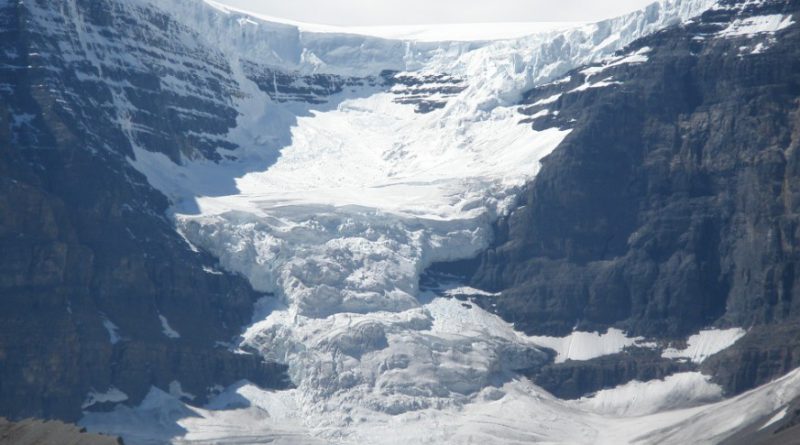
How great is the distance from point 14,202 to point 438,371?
4004cm

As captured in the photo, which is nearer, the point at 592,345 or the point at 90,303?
the point at 90,303

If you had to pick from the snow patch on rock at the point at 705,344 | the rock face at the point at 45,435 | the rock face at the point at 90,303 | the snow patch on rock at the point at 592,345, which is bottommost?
the snow patch on rock at the point at 592,345

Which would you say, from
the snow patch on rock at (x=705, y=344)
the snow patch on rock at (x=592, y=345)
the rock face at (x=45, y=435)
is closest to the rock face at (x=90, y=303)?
the snow patch on rock at (x=592, y=345)

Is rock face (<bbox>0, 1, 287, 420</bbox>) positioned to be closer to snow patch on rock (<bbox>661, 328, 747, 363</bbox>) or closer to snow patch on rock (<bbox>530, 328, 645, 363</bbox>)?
snow patch on rock (<bbox>530, 328, 645, 363</bbox>)

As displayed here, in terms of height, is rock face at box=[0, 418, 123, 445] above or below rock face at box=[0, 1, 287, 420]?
above

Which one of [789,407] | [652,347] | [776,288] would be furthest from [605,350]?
[789,407]

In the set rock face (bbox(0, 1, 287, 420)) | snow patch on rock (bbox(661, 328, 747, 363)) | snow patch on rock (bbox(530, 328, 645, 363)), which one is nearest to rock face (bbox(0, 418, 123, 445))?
rock face (bbox(0, 1, 287, 420))

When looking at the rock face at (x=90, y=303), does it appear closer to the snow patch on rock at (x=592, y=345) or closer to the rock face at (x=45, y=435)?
the snow patch on rock at (x=592, y=345)

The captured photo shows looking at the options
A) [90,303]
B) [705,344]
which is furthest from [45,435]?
[705,344]

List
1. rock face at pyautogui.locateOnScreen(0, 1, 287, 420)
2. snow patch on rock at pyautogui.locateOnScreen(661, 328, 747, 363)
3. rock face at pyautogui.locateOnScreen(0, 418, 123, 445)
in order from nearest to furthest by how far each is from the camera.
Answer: rock face at pyautogui.locateOnScreen(0, 418, 123, 445) → rock face at pyautogui.locateOnScreen(0, 1, 287, 420) → snow patch on rock at pyautogui.locateOnScreen(661, 328, 747, 363)

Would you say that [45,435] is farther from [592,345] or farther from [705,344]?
[705,344]

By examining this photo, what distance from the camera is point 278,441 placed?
7062 inches

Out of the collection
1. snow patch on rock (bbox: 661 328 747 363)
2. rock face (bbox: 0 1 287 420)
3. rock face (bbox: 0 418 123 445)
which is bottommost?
snow patch on rock (bbox: 661 328 747 363)

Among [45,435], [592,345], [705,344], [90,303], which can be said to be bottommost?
[592,345]
